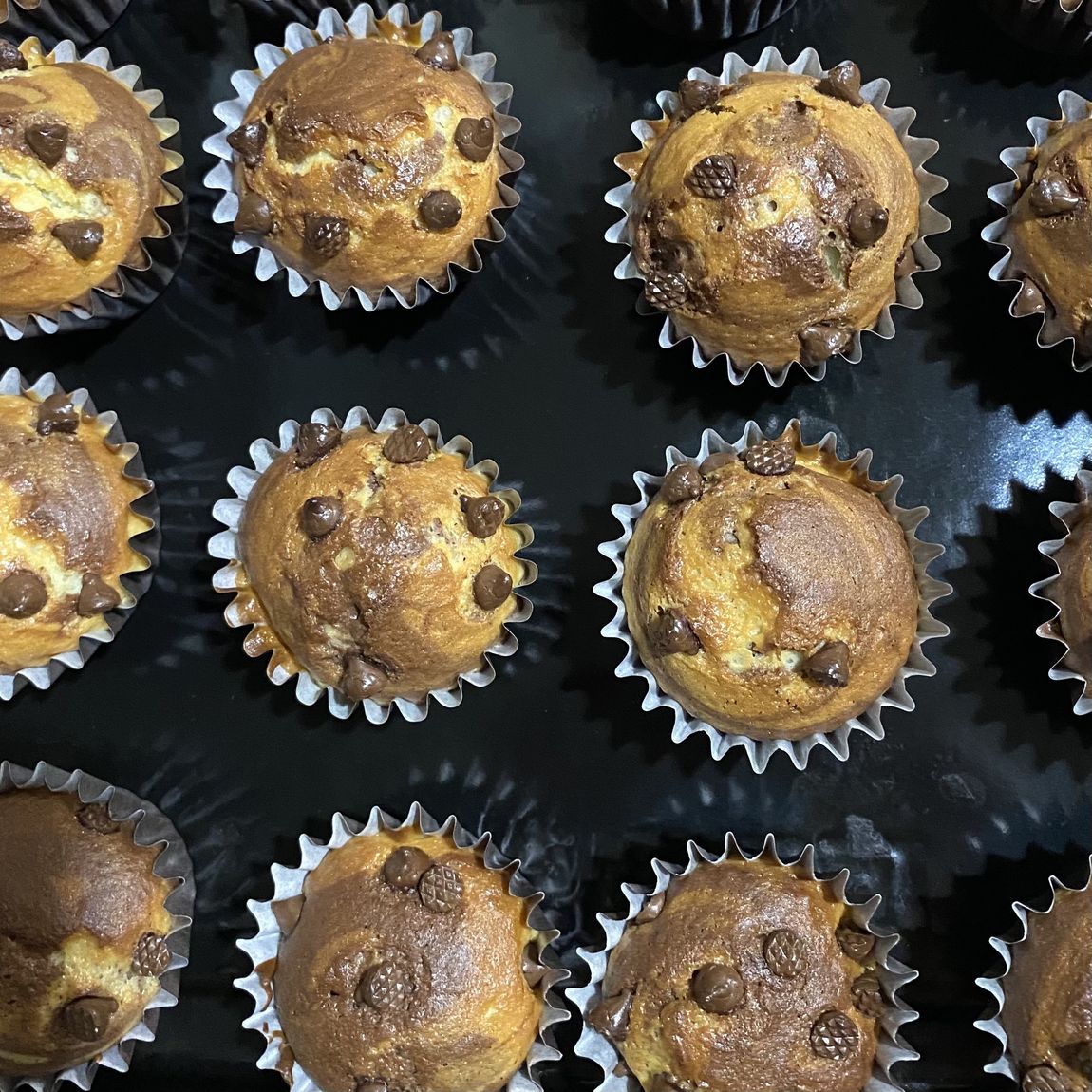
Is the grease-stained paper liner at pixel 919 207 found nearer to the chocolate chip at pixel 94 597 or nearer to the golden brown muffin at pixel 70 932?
the chocolate chip at pixel 94 597

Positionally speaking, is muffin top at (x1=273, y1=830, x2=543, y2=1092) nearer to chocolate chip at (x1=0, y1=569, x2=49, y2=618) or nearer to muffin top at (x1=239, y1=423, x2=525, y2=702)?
muffin top at (x1=239, y1=423, x2=525, y2=702)

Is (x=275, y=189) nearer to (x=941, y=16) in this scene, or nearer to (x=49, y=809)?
(x=49, y=809)

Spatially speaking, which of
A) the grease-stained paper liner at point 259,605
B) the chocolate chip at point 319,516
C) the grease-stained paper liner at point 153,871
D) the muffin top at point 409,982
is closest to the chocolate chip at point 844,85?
the grease-stained paper liner at point 259,605

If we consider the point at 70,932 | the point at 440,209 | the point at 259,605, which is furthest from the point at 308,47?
the point at 70,932

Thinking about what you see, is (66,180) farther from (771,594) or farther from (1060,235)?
(1060,235)

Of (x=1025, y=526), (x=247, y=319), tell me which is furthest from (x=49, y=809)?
(x=1025, y=526)
